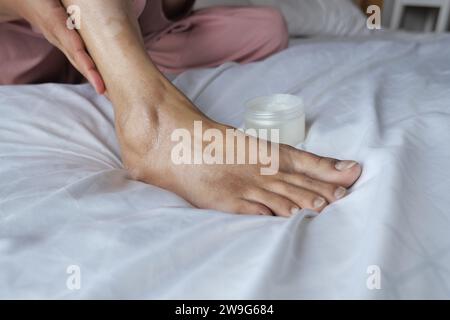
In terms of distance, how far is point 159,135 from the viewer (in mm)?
613

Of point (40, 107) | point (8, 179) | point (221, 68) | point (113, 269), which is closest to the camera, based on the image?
point (113, 269)

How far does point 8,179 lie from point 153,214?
0.65 ft

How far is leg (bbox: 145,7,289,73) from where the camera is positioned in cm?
97

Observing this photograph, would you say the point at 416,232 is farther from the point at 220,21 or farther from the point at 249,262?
the point at 220,21

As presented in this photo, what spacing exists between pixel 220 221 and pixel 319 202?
130mm

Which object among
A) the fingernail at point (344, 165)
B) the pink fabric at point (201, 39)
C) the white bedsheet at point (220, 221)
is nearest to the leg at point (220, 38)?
the pink fabric at point (201, 39)

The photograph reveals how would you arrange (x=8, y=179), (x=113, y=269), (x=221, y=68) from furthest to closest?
(x=221, y=68)
(x=8, y=179)
(x=113, y=269)

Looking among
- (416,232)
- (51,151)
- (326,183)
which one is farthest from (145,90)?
(416,232)

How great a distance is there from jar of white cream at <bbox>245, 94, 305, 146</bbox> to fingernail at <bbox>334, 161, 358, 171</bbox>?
125 millimetres

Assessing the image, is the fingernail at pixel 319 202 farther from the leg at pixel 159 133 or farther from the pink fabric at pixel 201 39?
the pink fabric at pixel 201 39

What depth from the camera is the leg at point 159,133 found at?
554 mm

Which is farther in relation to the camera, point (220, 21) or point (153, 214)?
point (220, 21)

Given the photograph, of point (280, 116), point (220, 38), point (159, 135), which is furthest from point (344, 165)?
point (220, 38)

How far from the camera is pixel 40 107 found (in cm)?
71
